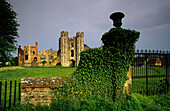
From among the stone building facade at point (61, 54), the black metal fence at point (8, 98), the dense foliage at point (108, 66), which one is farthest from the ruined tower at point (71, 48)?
the dense foliage at point (108, 66)

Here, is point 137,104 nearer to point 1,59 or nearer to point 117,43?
point 117,43

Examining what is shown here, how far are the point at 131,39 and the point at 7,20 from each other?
1959cm

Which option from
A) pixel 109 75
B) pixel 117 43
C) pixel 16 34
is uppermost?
pixel 16 34

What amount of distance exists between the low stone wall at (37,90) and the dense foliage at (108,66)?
978 millimetres

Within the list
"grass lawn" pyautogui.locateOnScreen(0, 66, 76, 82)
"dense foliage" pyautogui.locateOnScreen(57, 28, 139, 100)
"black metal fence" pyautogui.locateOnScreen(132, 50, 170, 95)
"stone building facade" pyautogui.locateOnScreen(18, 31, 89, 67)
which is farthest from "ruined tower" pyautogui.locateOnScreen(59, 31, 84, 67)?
"dense foliage" pyautogui.locateOnScreen(57, 28, 139, 100)

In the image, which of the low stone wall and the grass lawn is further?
the grass lawn

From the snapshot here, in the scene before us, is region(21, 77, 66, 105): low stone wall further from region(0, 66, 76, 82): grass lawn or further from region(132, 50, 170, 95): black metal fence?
region(0, 66, 76, 82): grass lawn

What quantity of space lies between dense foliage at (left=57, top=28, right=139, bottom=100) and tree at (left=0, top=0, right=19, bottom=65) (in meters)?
15.2

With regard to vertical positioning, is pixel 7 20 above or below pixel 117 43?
above

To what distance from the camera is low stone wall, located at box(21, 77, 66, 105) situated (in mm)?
3551

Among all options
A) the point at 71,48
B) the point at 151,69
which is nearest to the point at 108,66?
the point at 151,69

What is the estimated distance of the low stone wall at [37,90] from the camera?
3551 mm

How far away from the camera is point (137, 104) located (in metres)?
3.71

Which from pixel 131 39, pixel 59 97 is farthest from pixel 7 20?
pixel 131 39
